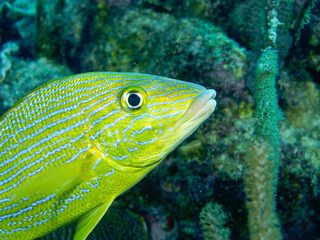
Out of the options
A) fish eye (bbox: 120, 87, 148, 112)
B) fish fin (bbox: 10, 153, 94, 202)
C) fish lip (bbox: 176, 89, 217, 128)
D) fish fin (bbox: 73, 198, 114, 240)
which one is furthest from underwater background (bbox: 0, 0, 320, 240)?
fish fin (bbox: 10, 153, 94, 202)

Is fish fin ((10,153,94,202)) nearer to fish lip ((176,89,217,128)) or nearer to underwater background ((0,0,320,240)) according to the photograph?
fish lip ((176,89,217,128))

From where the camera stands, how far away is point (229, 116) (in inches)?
145

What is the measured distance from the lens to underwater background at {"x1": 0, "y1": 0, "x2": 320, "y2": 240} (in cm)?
277

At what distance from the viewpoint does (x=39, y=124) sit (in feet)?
7.20

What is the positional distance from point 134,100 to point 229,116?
2116 millimetres

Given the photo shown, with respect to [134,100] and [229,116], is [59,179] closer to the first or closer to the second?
[134,100]

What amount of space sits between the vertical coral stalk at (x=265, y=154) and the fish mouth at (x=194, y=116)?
3.25 ft

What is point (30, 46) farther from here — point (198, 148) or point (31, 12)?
point (198, 148)

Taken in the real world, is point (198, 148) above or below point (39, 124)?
below

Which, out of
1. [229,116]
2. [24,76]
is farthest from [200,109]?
[24,76]

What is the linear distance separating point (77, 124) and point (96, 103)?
265 millimetres

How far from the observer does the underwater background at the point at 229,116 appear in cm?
277

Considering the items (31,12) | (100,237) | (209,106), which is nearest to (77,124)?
(209,106)

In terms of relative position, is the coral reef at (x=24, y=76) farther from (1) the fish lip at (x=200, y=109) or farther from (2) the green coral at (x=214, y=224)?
(2) the green coral at (x=214, y=224)
